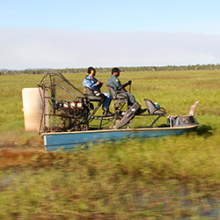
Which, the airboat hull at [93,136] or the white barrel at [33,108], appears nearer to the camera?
the airboat hull at [93,136]

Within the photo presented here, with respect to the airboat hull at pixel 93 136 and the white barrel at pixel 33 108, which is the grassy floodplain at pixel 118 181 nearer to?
the airboat hull at pixel 93 136

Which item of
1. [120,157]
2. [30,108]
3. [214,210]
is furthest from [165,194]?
[30,108]

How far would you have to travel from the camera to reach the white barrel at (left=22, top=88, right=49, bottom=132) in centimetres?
862

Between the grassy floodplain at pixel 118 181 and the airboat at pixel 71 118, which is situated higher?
the airboat at pixel 71 118

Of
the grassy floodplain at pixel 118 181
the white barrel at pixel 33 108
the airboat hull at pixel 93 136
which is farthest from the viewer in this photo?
the white barrel at pixel 33 108

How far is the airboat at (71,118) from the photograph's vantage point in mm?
8126

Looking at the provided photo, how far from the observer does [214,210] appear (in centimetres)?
496

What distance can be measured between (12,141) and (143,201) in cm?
642

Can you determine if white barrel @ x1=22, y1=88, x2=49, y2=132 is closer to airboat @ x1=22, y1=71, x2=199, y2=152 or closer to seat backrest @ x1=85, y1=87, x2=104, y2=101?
airboat @ x1=22, y1=71, x2=199, y2=152

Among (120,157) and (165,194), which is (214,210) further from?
(120,157)

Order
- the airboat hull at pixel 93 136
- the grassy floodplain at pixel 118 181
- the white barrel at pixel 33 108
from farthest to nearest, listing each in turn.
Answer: the white barrel at pixel 33 108 < the airboat hull at pixel 93 136 < the grassy floodplain at pixel 118 181

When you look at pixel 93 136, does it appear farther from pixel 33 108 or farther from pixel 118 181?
pixel 118 181

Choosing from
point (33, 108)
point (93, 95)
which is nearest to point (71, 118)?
point (93, 95)

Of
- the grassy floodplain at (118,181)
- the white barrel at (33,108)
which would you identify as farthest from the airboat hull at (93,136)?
the white barrel at (33,108)
